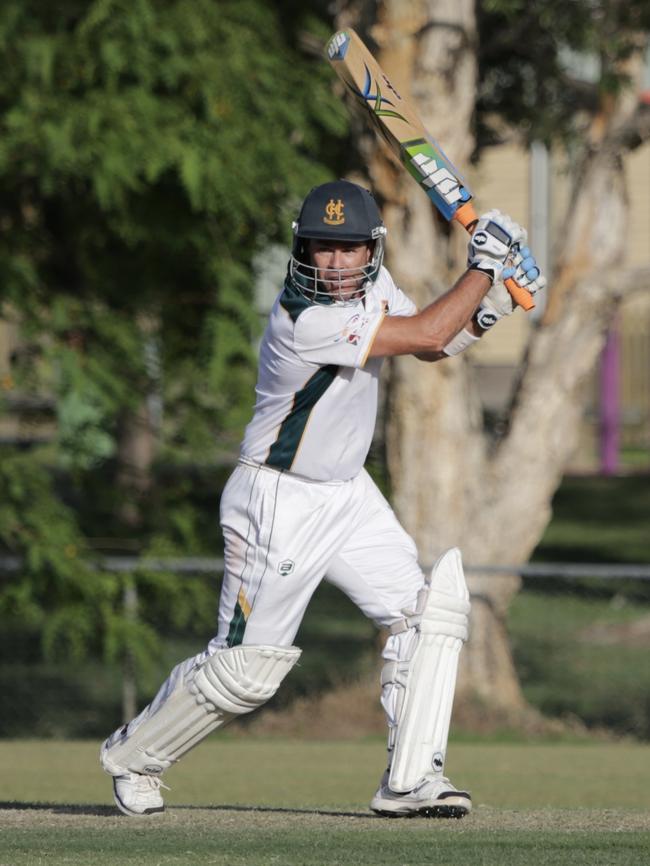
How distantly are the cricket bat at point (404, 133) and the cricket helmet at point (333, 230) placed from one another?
0.36 m

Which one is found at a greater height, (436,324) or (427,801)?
(436,324)

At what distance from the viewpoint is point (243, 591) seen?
19.0 feet

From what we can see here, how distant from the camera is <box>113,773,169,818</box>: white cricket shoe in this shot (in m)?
5.96

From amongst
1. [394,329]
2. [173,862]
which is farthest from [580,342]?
[173,862]

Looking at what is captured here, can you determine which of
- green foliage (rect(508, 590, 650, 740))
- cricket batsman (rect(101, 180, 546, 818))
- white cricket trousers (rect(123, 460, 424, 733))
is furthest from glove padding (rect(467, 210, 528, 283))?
green foliage (rect(508, 590, 650, 740))

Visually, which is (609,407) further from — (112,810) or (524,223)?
(112,810)

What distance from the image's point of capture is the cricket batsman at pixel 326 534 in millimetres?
5676

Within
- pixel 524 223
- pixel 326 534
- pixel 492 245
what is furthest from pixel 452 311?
pixel 524 223

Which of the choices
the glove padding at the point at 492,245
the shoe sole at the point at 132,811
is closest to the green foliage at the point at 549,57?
the glove padding at the point at 492,245

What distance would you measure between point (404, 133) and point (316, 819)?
2374mm

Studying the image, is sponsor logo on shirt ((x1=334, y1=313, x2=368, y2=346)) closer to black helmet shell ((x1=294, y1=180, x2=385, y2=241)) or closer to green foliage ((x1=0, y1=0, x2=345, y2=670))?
black helmet shell ((x1=294, y1=180, x2=385, y2=241))

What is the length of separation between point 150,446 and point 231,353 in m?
1.17

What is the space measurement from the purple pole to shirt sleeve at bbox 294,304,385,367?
56.1 ft

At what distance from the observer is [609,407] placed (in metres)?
22.6
